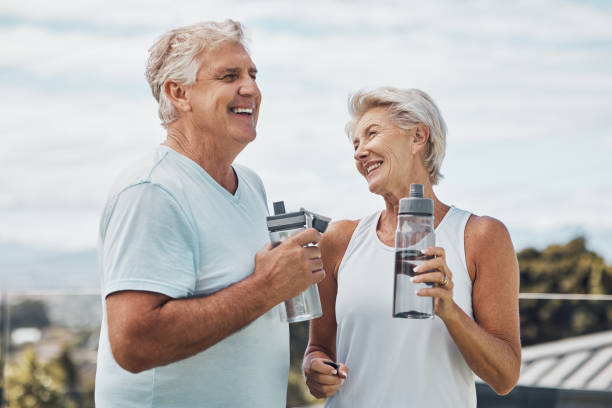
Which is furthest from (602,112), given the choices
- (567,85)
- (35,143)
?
(35,143)

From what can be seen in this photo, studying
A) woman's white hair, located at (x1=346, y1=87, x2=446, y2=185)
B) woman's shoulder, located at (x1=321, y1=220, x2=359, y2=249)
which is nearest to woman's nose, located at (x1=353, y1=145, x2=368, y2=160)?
woman's white hair, located at (x1=346, y1=87, x2=446, y2=185)

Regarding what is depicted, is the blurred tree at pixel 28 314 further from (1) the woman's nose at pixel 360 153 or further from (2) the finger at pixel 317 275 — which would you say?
(2) the finger at pixel 317 275

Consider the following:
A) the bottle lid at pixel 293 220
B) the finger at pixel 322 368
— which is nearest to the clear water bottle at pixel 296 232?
the bottle lid at pixel 293 220

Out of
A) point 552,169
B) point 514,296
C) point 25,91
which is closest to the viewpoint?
point 514,296

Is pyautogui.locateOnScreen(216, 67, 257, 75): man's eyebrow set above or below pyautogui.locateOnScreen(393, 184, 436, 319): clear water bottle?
above

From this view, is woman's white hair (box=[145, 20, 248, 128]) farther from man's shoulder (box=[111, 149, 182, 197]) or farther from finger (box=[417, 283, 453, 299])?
finger (box=[417, 283, 453, 299])

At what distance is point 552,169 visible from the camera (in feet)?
96.4

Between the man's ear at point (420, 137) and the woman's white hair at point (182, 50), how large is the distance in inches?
21.5

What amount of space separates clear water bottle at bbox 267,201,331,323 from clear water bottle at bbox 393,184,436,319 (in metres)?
0.22

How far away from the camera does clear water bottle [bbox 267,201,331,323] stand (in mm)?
1756

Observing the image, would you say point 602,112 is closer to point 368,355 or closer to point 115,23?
point 115,23

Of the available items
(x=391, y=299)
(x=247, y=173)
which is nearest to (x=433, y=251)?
(x=391, y=299)

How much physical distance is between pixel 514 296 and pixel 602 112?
18531 mm

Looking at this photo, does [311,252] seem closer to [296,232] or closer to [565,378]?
→ [296,232]
